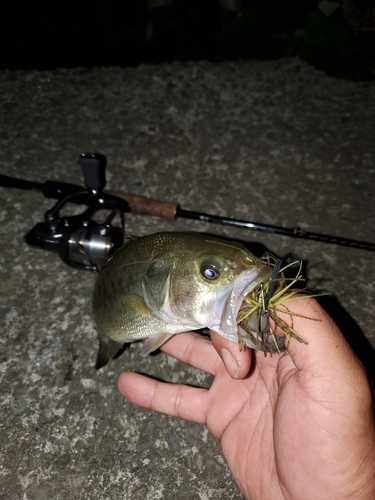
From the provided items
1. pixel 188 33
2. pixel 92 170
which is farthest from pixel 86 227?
pixel 188 33

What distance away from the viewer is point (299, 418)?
1.55 meters

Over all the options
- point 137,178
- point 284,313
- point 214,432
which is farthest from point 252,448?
point 137,178

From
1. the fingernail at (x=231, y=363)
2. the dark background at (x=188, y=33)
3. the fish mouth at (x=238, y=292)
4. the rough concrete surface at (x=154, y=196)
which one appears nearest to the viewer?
the fish mouth at (x=238, y=292)

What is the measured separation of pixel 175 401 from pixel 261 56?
11.4ft

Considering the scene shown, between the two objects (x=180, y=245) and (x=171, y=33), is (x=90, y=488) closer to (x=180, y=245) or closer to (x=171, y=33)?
(x=180, y=245)

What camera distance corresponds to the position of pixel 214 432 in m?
2.04

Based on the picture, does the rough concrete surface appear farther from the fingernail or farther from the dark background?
the fingernail

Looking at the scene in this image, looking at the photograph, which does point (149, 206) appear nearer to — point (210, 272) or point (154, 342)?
point (154, 342)

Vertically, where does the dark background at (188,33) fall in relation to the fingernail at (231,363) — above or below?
above

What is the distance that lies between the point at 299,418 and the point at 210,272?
0.67m

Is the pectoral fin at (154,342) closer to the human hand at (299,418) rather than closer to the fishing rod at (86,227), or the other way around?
the human hand at (299,418)

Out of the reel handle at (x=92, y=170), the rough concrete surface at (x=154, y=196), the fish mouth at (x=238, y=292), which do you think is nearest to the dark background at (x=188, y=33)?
the rough concrete surface at (x=154, y=196)

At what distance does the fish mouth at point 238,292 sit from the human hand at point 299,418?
0.18 meters

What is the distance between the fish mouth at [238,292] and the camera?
1.38 m
